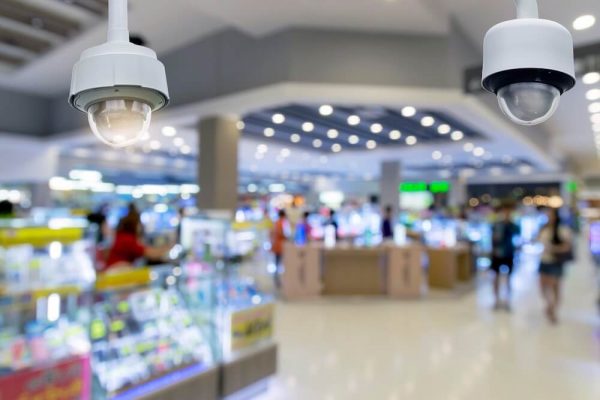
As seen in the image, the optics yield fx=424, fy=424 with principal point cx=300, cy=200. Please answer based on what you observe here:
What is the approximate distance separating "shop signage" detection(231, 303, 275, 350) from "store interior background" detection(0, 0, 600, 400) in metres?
0.09

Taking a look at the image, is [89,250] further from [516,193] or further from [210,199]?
[516,193]

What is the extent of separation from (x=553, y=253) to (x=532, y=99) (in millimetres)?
5220

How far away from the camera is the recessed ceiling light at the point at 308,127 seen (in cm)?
852

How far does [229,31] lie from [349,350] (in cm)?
447

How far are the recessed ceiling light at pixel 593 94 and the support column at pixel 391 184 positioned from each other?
6.59 metres

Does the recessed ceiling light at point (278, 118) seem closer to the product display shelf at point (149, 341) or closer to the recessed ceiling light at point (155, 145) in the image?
the recessed ceiling light at point (155, 145)

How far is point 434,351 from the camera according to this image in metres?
4.32

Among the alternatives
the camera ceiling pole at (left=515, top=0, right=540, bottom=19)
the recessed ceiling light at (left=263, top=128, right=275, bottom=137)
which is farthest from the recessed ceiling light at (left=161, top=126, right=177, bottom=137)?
the camera ceiling pole at (left=515, top=0, right=540, bottom=19)

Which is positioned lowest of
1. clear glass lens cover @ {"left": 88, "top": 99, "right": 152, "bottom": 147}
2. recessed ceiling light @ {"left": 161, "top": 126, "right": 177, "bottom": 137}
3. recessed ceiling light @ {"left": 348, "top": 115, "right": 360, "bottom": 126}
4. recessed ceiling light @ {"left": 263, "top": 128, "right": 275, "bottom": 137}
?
clear glass lens cover @ {"left": 88, "top": 99, "right": 152, "bottom": 147}

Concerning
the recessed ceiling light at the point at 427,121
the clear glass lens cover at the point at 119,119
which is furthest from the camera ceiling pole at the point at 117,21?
the recessed ceiling light at the point at 427,121

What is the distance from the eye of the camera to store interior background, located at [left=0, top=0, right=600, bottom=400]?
360 cm

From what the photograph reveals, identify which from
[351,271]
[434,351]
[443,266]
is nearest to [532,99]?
[434,351]

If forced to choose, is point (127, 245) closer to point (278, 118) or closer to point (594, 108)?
point (278, 118)

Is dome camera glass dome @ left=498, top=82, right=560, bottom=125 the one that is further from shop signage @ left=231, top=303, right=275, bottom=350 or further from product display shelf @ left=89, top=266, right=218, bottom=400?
shop signage @ left=231, top=303, right=275, bottom=350
